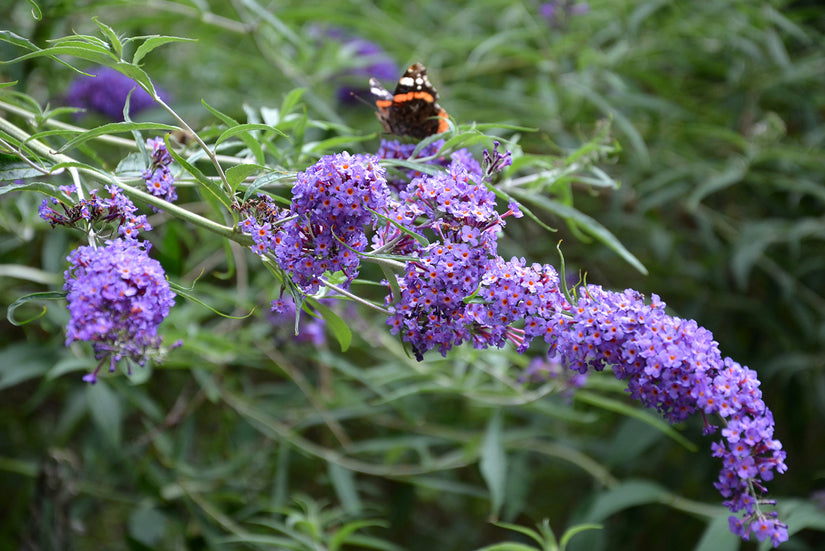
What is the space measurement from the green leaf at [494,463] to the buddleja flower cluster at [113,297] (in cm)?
128

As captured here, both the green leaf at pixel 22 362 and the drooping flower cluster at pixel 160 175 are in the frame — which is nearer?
the drooping flower cluster at pixel 160 175

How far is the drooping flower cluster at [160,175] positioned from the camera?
128 centimetres

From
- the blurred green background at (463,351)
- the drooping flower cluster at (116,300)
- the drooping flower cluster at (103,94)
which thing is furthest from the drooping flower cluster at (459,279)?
the drooping flower cluster at (103,94)

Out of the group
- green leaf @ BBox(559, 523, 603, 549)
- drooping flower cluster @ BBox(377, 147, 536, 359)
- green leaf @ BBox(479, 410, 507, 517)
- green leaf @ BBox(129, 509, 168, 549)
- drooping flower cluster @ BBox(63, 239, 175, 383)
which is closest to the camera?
drooping flower cluster @ BBox(63, 239, 175, 383)

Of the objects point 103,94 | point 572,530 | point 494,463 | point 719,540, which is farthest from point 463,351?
point 103,94

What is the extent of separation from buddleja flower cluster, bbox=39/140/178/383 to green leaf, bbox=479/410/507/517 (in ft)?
4.21

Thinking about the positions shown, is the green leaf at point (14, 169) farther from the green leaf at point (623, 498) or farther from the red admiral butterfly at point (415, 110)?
the green leaf at point (623, 498)

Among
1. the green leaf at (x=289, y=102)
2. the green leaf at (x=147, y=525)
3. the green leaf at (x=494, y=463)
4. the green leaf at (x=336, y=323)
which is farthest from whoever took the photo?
the green leaf at (x=147, y=525)

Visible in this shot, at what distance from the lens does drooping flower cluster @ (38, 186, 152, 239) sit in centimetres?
113

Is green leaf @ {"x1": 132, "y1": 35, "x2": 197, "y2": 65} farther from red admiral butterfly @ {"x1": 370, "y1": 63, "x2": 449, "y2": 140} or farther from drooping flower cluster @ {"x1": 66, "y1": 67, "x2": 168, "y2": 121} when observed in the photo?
drooping flower cluster @ {"x1": 66, "y1": 67, "x2": 168, "y2": 121}

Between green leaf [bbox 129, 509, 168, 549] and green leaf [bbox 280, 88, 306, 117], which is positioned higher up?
green leaf [bbox 280, 88, 306, 117]

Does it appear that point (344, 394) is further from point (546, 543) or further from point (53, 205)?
point (53, 205)

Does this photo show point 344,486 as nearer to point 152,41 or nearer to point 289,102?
point 289,102

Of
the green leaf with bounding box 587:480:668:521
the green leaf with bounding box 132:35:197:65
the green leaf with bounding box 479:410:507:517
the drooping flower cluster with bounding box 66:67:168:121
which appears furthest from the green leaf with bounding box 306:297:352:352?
the drooping flower cluster with bounding box 66:67:168:121
